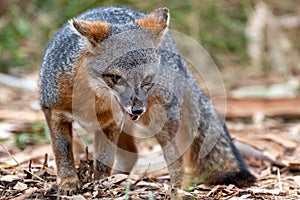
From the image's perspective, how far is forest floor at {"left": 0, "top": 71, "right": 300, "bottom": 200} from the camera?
4871mm

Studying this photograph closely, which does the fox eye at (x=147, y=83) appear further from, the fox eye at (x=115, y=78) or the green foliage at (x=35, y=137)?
the green foliage at (x=35, y=137)

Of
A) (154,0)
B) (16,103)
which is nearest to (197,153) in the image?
(16,103)

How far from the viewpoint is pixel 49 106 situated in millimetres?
5105

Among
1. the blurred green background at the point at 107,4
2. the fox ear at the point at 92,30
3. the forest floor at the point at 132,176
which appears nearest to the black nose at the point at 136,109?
the forest floor at the point at 132,176

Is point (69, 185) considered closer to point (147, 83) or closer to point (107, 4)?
point (147, 83)

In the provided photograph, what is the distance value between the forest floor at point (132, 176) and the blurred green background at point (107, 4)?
0.93 metres

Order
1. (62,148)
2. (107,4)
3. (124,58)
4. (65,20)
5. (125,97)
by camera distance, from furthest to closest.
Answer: (65,20), (107,4), (62,148), (124,58), (125,97)

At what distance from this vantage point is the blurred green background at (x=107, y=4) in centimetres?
1020

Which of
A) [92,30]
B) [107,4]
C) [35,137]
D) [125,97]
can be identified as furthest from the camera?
[107,4]

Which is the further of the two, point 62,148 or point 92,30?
point 62,148

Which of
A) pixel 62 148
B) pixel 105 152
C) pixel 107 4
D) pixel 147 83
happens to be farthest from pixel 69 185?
pixel 107 4

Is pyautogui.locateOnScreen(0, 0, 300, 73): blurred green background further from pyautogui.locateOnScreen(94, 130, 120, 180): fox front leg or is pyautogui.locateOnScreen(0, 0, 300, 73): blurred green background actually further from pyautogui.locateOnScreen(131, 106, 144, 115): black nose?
pyautogui.locateOnScreen(131, 106, 144, 115): black nose

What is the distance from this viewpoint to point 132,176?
231 inches

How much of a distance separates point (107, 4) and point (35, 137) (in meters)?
3.50
